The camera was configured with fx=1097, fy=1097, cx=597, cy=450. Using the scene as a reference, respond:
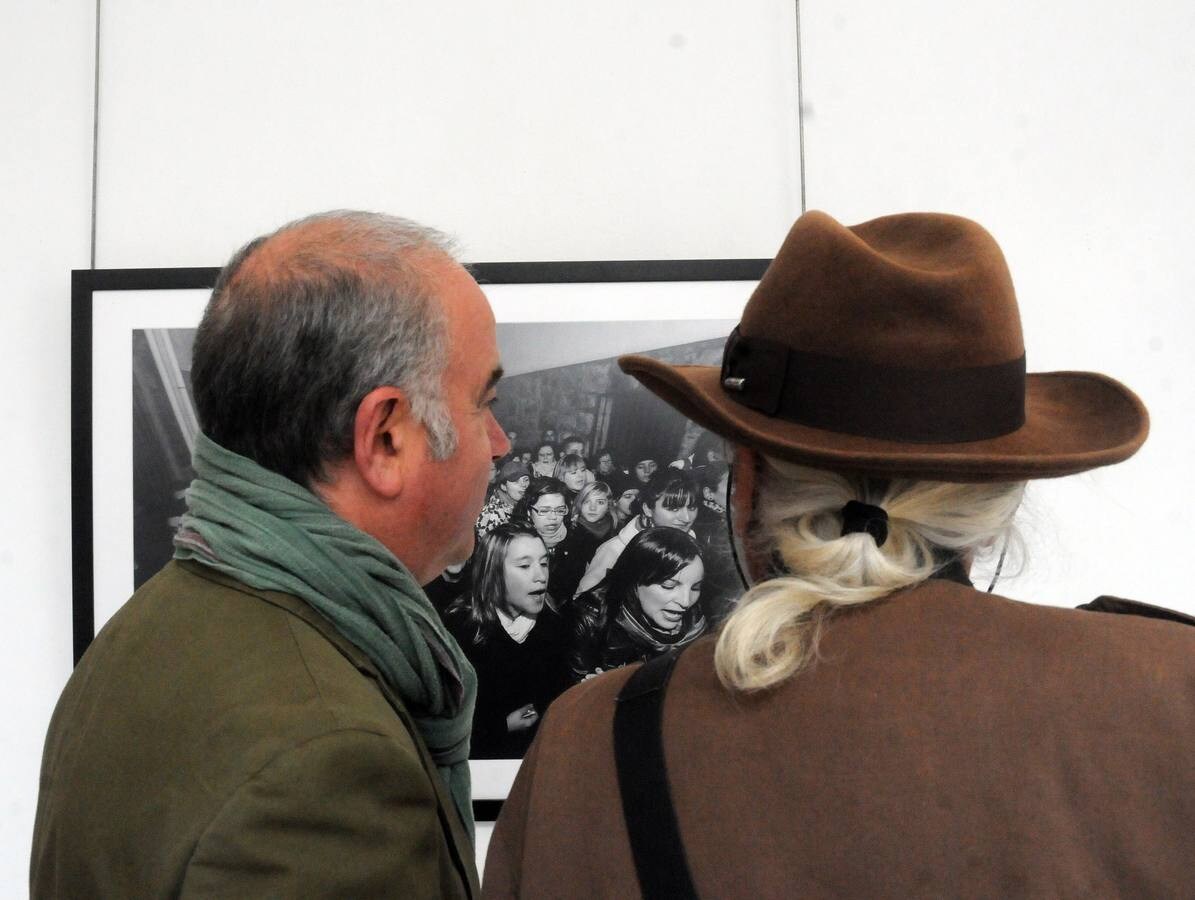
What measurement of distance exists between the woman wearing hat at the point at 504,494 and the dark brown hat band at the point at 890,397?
0.79 meters

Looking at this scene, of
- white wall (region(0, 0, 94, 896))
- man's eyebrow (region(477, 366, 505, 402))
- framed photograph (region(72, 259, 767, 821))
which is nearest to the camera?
man's eyebrow (region(477, 366, 505, 402))

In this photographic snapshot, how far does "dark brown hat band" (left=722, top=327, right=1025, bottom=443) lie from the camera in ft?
2.77

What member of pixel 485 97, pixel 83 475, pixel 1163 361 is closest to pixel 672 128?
pixel 485 97

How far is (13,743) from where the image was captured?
1751 millimetres

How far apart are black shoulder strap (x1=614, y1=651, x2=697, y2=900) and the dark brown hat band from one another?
8.7 inches

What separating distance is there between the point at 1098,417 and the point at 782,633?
416 millimetres

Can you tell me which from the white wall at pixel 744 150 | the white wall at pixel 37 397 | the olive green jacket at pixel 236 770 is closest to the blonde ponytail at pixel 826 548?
the olive green jacket at pixel 236 770

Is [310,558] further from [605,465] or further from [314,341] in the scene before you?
[605,465]

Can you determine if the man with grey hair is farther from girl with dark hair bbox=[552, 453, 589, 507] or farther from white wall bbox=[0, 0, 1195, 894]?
white wall bbox=[0, 0, 1195, 894]

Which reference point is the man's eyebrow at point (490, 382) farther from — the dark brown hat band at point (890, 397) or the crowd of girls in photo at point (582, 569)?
the crowd of girls in photo at point (582, 569)

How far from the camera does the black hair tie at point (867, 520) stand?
32.3 inches

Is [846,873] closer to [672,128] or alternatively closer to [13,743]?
[672,128]

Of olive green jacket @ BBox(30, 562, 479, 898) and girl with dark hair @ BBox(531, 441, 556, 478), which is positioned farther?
girl with dark hair @ BBox(531, 441, 556, 478)

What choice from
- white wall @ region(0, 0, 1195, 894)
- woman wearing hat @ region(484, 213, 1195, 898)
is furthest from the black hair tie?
white wall @ region(0, 0, 1195, 894)
